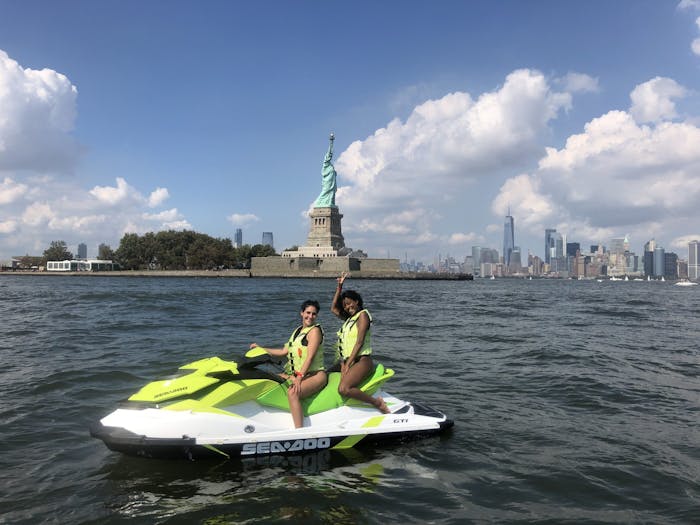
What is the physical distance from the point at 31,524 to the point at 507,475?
455cm

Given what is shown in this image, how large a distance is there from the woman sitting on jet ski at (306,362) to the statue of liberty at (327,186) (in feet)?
285

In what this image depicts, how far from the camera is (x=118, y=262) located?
10956cm

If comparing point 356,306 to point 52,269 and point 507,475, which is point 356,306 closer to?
point 507,475

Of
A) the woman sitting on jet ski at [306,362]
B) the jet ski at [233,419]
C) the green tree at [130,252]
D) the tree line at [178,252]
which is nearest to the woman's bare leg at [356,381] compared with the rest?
the jet ski at [233,419]

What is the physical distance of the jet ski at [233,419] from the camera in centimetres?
535

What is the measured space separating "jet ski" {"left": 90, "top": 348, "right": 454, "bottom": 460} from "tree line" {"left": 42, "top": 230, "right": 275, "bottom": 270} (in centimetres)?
9993

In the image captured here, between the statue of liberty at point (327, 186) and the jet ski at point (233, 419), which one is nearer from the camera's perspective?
the jet ski at point (233, 419)

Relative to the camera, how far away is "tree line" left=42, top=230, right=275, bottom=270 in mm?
103688

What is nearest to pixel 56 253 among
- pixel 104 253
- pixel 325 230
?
pixel 104 253

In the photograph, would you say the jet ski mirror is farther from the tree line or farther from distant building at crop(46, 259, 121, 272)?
distant building at crop(46, 259, 121, 272)

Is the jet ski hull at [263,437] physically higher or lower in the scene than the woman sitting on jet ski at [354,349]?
lower

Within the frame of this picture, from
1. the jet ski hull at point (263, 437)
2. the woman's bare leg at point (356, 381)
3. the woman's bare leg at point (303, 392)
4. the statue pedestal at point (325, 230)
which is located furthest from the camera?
the statue pedestal at point (325, 230)

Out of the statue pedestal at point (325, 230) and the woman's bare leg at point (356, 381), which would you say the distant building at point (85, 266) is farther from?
the woman's bare leg at point (356, 381)

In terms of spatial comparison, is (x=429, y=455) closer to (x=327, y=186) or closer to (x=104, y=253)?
(x=327, y=186)
